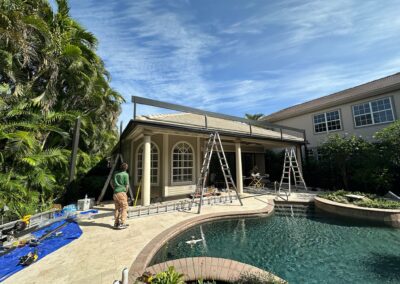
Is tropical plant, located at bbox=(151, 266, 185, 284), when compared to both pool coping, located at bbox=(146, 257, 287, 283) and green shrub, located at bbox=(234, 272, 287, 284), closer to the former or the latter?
pool coping, located at bbox=(146, 257, 287, 283)

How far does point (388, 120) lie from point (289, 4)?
1018 cm

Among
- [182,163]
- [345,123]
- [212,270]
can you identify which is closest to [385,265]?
[212,270]

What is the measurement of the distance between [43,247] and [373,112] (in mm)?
17172

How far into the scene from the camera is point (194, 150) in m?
10.1

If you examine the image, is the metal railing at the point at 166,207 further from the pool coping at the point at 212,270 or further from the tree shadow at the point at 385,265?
the tree shadow at the point at 385,265

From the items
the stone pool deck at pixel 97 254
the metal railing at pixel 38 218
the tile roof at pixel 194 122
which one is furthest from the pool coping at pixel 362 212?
the metal railing at pixel 38 218

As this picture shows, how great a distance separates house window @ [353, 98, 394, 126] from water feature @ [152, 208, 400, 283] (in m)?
9.17

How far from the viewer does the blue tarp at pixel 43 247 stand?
3.17 m

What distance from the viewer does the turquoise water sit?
336 cm

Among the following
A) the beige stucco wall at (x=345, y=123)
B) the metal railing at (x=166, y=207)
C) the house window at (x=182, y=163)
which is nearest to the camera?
the metal railing at (x=166, y=207)

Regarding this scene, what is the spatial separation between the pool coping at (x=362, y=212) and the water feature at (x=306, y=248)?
51cm

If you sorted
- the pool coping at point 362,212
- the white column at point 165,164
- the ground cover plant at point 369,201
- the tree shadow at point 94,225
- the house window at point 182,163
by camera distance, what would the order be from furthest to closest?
the house window at point 182,163
the white column at point 165,164
the ground cover plant at point 369,201
the pool coping at point 362,212
the tree shadow at point 94,225

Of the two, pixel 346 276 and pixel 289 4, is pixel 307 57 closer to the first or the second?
pixel 289 4

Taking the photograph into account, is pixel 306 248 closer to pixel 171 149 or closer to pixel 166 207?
pixel 166 207
